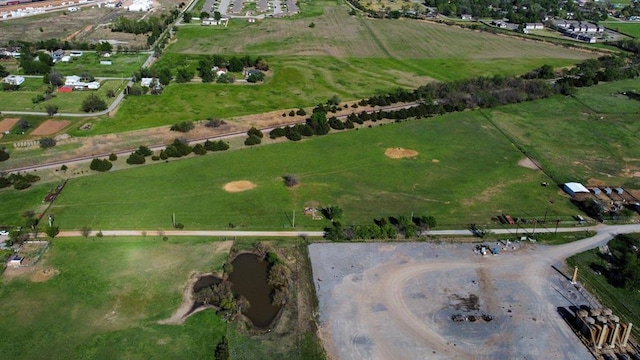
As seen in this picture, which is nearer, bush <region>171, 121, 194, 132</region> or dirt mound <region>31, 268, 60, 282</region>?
dirt mound <region>31, 268, 60, 282</region>

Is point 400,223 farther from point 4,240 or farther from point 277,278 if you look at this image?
point 4,240

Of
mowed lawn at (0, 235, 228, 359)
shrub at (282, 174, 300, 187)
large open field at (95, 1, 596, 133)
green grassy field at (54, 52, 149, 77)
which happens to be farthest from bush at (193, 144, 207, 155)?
green grassy field at (54, 52, 149, 77)

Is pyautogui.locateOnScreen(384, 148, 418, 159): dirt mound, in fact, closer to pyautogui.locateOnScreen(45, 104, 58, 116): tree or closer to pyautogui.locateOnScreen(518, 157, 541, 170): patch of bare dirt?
pyautogui.locateOnScreen(518, 157, 541, 170): patch of bare dirt

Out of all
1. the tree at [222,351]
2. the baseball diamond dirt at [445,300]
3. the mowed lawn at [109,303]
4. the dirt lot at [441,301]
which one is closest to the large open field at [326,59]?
the mowed lawn at [109,303]

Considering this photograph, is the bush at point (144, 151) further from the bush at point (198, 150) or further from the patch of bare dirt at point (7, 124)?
the patch of bare dirt at point (7, 124)

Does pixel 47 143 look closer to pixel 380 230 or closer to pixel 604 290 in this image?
pixel 380 230

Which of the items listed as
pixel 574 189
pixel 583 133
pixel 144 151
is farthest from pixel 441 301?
pixel 583 133
